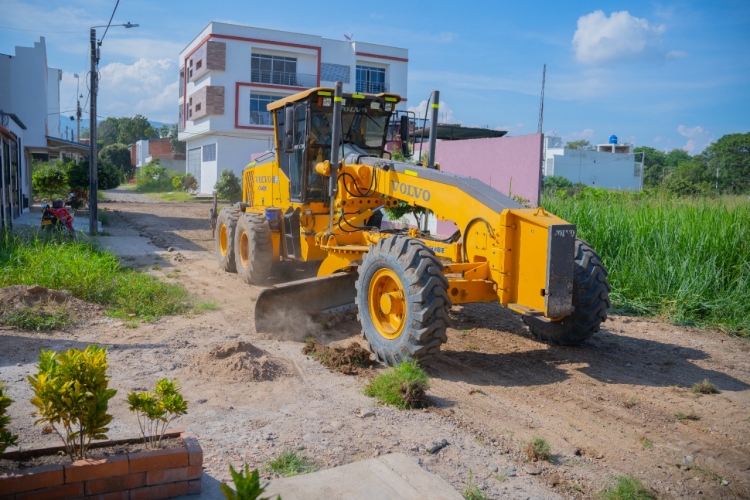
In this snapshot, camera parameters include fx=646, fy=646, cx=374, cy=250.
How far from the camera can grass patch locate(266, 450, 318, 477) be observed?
4180mm

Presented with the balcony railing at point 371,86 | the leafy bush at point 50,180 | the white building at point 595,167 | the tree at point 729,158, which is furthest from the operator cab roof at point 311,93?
the white building at point 595,167

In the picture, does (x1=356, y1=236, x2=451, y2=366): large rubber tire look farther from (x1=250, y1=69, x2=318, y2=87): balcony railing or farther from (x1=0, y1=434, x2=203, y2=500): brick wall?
(x1=250, y1=69, x2=318, y2=87): balcony railing

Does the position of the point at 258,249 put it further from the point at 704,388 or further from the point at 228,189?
the point at 228,189

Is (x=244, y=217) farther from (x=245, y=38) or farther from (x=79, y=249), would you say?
(x=245, y=38)

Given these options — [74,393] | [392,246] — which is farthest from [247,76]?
[74,393]

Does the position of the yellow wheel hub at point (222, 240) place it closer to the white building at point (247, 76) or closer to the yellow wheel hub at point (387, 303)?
the yellow wheel hub at point (387, 303)

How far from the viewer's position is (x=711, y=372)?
6.88 m

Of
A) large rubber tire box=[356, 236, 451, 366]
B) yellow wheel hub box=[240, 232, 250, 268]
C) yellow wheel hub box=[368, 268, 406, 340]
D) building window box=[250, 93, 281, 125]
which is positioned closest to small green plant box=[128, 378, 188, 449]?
large rubber tire box=[356, 236, 451, 366]

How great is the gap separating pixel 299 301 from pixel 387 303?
1790 mm

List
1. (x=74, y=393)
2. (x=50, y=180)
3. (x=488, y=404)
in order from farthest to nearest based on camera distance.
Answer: (x=50, y=180) < (x=488, y=404) < (x=74, y=393)

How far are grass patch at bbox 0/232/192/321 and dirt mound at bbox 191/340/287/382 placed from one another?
2263 millimetres

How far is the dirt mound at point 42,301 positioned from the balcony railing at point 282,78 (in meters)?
38.9

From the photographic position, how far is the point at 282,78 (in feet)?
151

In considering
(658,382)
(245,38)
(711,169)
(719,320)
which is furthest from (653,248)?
(245,38)
